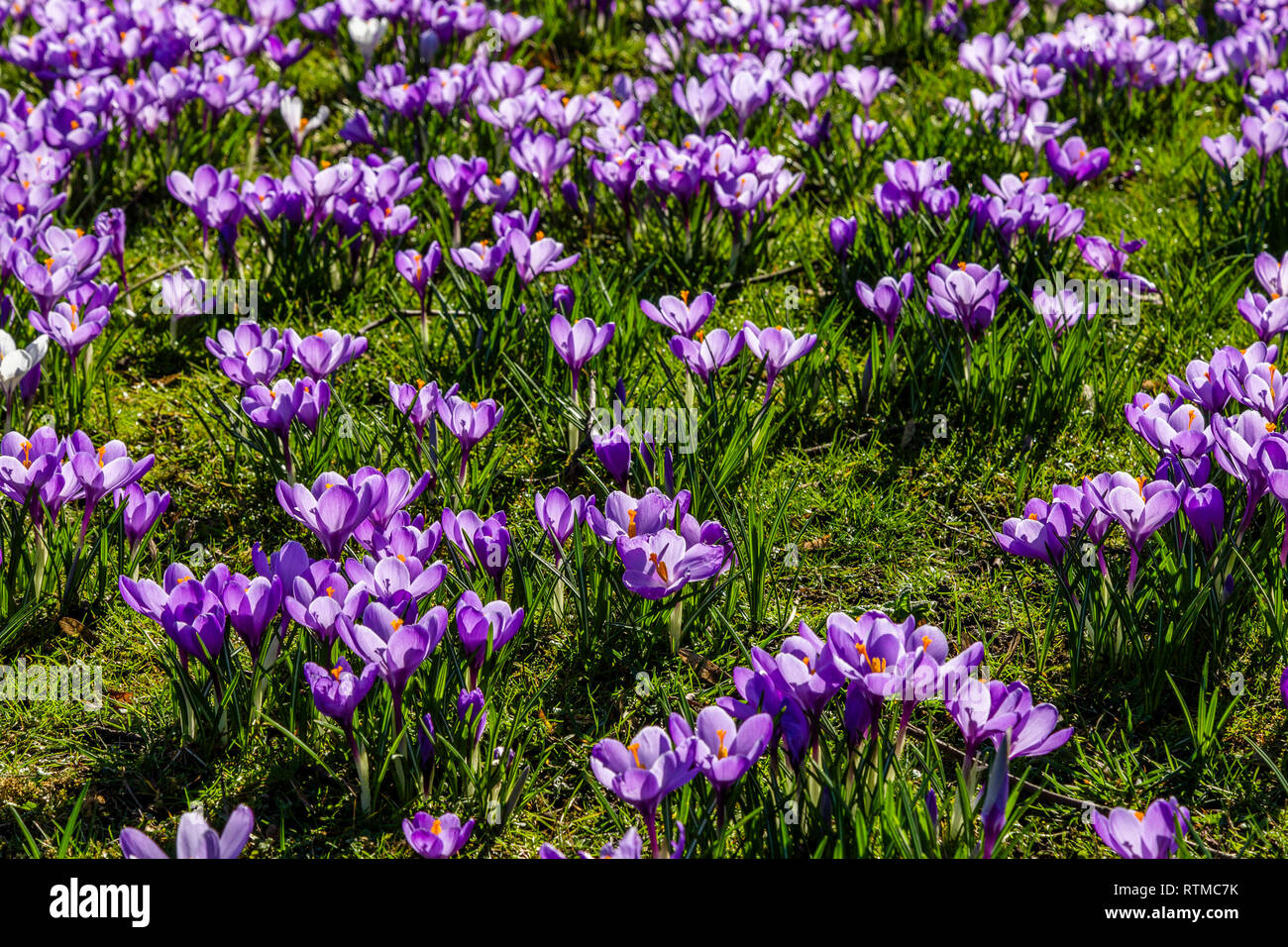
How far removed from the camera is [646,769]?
5.97 ft

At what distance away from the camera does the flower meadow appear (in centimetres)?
206

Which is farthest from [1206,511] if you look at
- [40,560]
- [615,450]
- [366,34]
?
[366,34]

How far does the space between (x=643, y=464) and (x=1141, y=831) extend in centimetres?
129

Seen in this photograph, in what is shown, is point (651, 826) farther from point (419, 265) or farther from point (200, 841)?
point (419, 265)

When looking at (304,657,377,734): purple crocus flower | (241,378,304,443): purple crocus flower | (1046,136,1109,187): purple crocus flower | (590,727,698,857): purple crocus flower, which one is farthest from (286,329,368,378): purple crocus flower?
(1046,136,1109,187): purple crocus flower

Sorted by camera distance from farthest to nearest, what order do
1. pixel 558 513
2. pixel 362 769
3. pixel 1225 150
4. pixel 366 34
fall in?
pixel 366 34, pixel 1225 150, pixel 558 513, pixel 362 769

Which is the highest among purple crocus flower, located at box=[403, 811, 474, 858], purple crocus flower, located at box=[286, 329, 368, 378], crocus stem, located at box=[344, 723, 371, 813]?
purple crocus flower, located at box=[286, 329, 368, 378]

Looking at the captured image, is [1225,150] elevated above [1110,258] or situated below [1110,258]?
above

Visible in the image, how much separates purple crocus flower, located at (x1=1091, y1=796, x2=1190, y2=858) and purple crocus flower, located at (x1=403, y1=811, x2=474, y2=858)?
97cm

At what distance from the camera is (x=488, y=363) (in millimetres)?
3287

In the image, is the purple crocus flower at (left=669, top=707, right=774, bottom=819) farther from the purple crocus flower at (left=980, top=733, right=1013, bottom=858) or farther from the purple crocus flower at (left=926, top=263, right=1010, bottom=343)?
the purple crocus flower at (left=926, top=263, right=1010, bottom=343)

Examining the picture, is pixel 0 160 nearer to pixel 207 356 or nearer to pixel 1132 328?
pixel 207 356

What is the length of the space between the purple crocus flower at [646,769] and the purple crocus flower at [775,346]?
1251 mm

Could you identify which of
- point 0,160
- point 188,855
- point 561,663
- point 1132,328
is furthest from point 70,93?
point 1132,328
